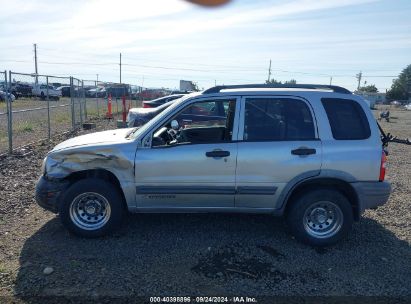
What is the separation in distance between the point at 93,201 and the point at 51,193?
0.50m

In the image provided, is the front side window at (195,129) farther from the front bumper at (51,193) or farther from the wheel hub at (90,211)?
the front bumper at (51,193)

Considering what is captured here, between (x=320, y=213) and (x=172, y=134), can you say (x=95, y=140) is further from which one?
(x=320, y=213)

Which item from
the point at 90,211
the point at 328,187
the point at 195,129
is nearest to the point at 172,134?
the point at 195,129

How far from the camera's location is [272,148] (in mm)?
4473

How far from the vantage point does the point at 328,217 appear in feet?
15.4

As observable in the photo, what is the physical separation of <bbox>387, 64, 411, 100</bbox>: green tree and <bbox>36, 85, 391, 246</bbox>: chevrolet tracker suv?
294ft

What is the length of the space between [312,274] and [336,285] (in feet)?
0.91

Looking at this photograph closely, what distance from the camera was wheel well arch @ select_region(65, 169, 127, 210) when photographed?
4.68m

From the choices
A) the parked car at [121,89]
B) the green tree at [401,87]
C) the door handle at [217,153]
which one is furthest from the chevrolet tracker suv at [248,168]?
the green tree at [401,87]

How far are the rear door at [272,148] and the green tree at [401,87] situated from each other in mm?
89933

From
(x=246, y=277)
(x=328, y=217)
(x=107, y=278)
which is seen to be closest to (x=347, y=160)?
(x=328, y=217)

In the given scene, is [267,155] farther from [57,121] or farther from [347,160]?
[57,121]

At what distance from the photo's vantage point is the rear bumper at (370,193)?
178 inches

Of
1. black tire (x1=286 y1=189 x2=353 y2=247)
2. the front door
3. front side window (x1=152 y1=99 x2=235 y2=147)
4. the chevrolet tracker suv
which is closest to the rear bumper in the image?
the chevrolet tracker suv
